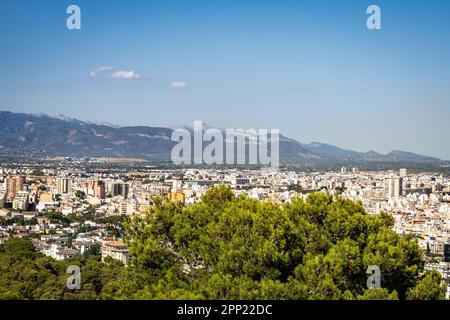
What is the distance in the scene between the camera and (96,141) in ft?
254

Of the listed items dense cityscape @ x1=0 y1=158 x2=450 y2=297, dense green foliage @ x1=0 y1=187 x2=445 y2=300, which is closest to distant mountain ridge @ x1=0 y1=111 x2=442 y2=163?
dense cityscape @ x1=0 y1=158 x2=450 y2=297

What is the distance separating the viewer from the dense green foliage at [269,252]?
203 inches

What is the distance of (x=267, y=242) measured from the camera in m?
5.38

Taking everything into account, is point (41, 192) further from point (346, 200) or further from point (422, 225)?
point (346, 200)

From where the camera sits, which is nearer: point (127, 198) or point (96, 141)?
point (127, 198)

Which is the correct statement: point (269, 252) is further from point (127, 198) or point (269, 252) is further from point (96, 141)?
point (96, 141)

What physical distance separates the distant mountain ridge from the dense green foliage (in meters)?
65.7

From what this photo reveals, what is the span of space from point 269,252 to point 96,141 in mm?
73856

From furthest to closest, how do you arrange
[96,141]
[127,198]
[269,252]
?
[96,141] < [127,198] < [269,252]

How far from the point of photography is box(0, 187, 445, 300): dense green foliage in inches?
203

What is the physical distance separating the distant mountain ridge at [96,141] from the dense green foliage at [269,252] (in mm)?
65695

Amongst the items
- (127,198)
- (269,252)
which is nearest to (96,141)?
(127,198)

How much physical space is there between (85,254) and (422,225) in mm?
15915
